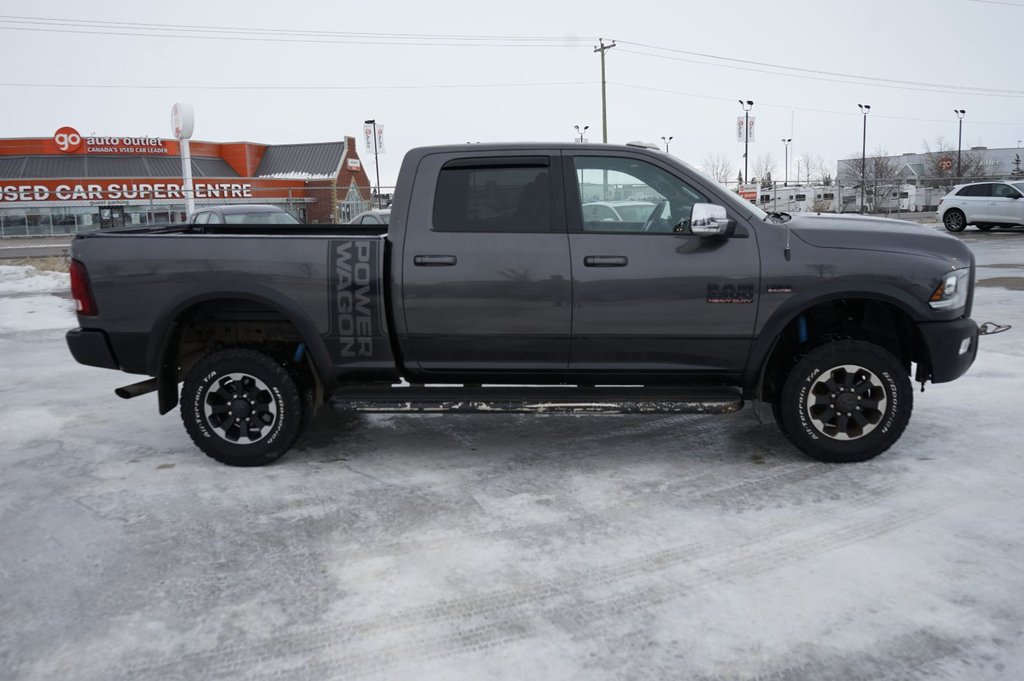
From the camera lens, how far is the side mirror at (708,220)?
4742 millimetres

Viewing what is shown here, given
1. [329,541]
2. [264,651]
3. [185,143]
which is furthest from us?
[185,143]

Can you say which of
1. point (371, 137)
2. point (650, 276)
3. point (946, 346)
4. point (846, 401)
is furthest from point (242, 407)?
point (371, 137)

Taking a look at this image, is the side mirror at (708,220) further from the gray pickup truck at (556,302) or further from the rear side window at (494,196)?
the rear side window at (494,196)

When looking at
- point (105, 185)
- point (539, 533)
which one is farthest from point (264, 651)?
point (105, 185)

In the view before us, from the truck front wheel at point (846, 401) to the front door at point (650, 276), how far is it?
1.38 feet

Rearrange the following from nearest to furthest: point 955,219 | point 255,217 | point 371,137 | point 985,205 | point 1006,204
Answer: point 255,217 < point 1006,204 < point 985,205 < point 955,219 < point 371,137

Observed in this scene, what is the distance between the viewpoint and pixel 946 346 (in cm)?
500

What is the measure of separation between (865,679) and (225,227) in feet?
17.6

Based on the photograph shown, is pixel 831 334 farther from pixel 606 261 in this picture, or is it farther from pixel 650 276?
pixel 606 261

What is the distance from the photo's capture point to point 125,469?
5434 millimetres

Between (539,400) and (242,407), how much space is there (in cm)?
186

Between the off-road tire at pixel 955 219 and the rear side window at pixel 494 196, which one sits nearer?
the rear side window at pixel 494 196

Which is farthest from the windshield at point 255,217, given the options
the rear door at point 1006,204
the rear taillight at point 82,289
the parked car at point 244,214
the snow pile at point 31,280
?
the rear door at point 1006,204

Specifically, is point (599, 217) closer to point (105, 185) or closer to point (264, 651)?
point (264, 651)
